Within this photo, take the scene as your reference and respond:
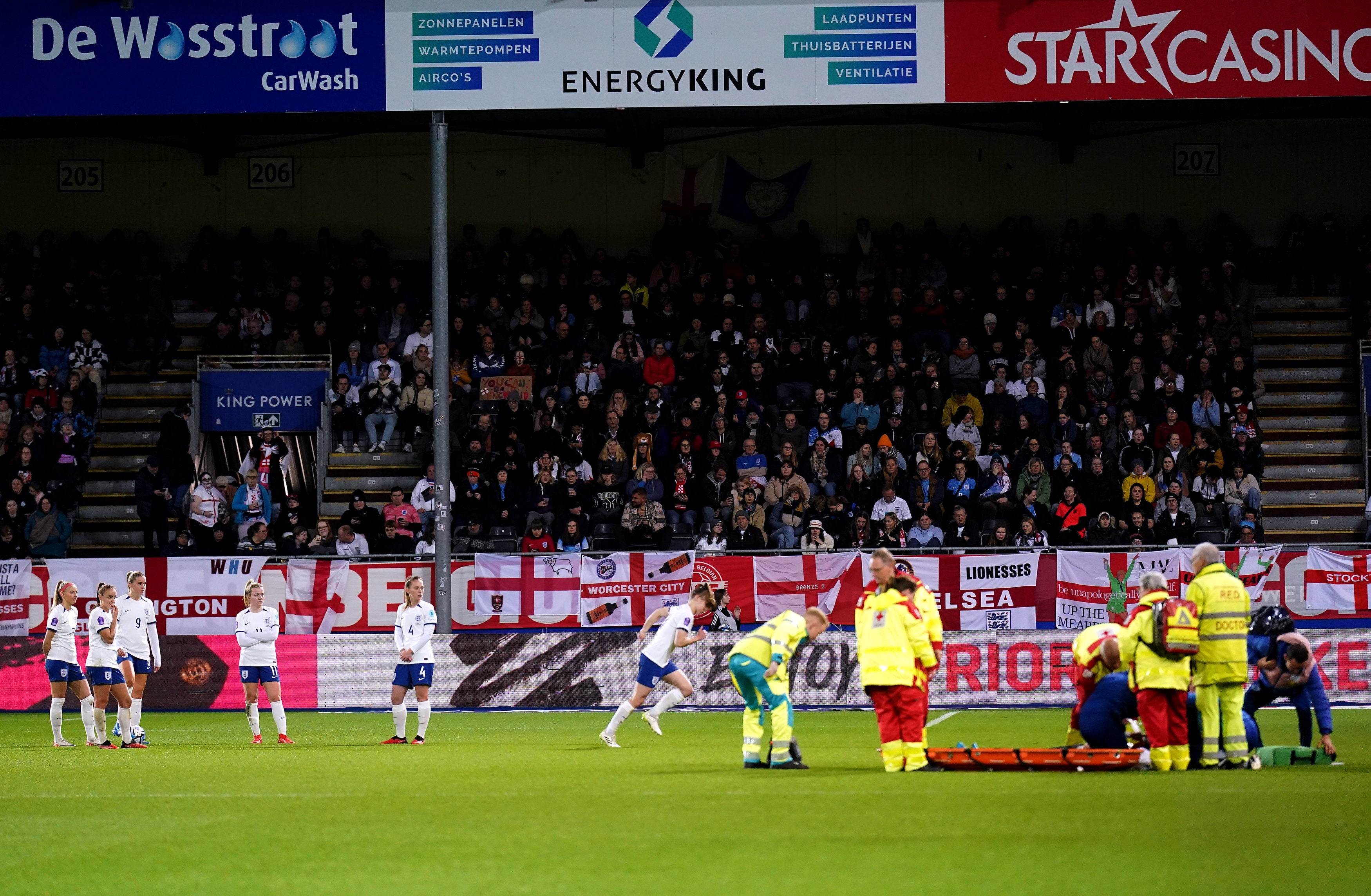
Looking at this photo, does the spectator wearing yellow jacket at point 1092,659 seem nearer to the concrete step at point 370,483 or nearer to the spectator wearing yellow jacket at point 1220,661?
the spectator wearing yellow jacket at point 1220,661

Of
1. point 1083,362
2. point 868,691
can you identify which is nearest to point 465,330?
point 1083,362

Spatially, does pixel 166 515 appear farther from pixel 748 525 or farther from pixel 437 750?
pixel 437 750

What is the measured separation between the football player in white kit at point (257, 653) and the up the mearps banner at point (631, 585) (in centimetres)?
585

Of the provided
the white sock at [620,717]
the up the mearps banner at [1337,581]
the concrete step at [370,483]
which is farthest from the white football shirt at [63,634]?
the up the mearps banner at [1337,581]

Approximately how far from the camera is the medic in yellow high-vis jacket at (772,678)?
1399cm

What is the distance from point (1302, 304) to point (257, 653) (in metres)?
21.7

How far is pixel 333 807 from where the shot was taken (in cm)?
1192

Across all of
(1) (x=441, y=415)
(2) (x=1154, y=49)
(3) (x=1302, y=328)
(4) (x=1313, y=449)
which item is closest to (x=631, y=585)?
(1) (x=441, y=415)

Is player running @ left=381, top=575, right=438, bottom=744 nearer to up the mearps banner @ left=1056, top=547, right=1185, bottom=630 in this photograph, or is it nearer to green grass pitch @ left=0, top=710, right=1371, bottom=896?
green grass pitch @ left=0, top=710, right=1371, bottom=896

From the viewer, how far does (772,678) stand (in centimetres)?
1402

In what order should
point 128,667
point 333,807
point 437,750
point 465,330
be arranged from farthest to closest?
point 465,330
point 128,667
point 437,750
point 333,807

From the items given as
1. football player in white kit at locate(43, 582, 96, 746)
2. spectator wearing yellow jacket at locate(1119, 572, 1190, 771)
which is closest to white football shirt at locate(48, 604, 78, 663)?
football player in white kit at locate(43, 582, 96, 746)

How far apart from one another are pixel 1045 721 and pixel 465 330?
1433cm

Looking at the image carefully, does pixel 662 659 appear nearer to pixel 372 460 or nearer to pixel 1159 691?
pixel 1159 691
